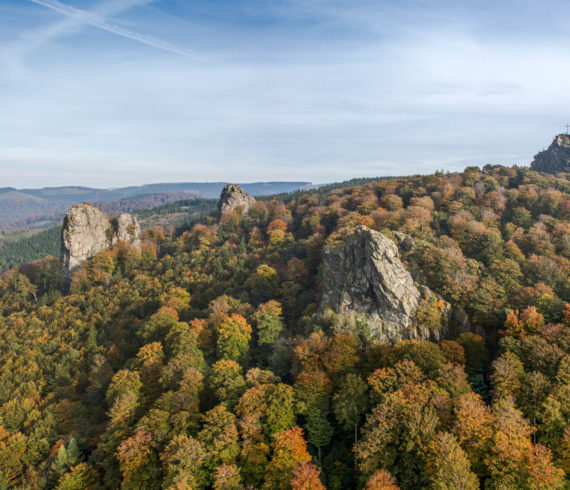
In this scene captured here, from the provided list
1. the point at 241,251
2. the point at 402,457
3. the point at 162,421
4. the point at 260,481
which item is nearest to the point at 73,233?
the point at 241,251

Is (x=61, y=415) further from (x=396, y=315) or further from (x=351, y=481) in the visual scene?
(x=396, y=315)

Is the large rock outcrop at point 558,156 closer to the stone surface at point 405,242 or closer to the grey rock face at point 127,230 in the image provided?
the stone surface at point 405,242

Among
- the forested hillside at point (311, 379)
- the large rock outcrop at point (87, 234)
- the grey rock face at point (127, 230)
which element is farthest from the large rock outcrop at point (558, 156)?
the large rock outcrop at point (87, 234)

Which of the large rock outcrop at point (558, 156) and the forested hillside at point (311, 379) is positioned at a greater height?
the large rock outcrop at point (558, 156)

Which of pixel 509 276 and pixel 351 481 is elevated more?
pixel 509 276

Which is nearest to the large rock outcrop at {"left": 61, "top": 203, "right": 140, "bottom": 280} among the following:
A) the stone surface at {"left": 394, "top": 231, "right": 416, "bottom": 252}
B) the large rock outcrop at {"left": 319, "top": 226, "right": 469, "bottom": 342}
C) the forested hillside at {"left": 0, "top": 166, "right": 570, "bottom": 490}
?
the forested hillside at {"left": 0, "top": 166, "right": 570, "bottom": 490}

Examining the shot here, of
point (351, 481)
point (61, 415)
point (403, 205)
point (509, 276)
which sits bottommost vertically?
point (61, 415)

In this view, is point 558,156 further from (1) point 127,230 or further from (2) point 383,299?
(1) point 127,230
